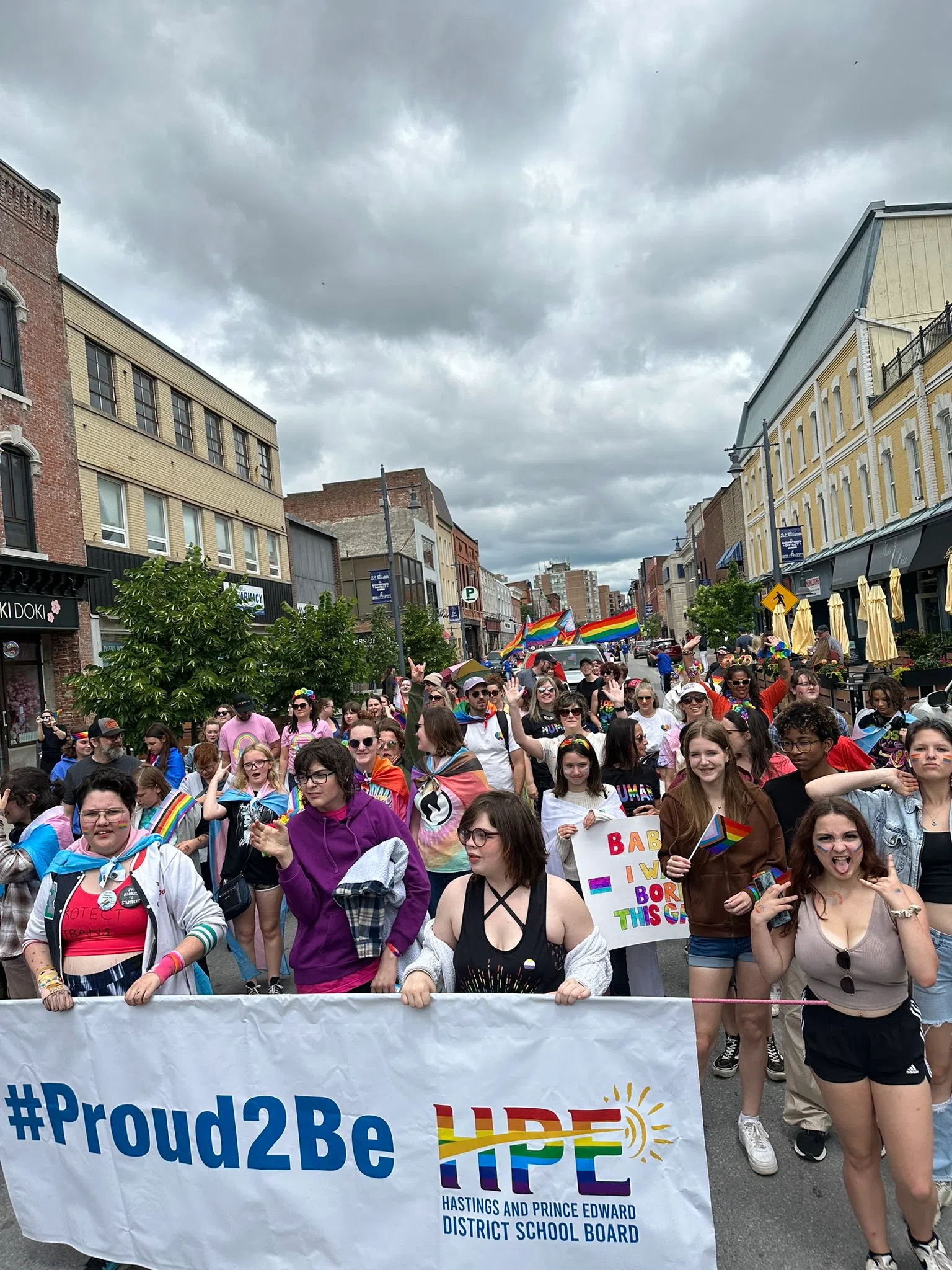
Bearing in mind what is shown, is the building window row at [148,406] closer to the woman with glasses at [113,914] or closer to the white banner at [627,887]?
the woman with glasses at [113,914]

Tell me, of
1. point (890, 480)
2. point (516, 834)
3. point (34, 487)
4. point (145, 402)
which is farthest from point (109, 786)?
point (890, 480)

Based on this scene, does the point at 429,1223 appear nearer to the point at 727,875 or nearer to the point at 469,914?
the point at 469,914

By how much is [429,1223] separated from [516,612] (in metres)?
→ 135

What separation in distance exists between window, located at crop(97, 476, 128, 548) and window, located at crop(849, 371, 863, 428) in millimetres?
22694

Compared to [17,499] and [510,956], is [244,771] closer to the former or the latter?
[510,956]

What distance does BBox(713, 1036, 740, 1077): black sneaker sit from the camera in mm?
4277

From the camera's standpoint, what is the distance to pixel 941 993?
3.18m

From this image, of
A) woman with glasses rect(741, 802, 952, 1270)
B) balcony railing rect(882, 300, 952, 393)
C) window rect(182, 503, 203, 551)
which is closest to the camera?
woman with glasses rect(741, 802, 952, 1270)

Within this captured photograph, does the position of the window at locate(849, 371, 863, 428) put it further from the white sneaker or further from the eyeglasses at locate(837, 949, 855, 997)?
the eyeglasses at locate(837, 949, 855, 997)

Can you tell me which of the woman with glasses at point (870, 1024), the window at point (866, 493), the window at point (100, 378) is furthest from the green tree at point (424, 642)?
the woman with glasses at point (870, 1024)

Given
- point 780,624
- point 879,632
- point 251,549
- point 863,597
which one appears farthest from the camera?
point 251,549

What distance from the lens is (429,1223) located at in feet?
9.30

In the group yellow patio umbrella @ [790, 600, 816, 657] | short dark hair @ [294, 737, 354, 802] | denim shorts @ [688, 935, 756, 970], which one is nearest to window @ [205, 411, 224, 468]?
yellow patio umbrella @ [790, 600, 816, 657]

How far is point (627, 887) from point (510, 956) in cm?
176
